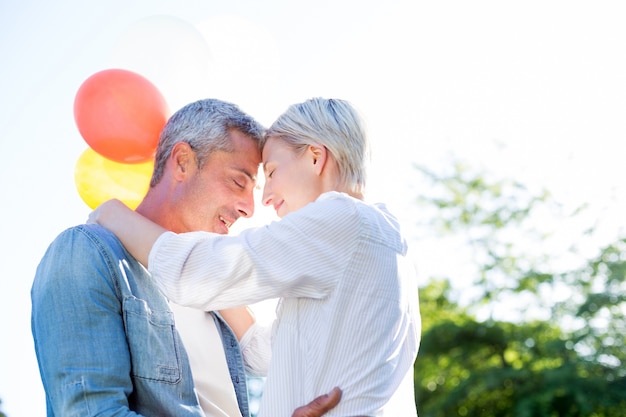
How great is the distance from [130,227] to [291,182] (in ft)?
1.72

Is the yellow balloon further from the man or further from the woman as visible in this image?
the woman

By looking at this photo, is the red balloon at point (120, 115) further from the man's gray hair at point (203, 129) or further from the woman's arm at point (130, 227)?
the woman's arm at point (130, 227)

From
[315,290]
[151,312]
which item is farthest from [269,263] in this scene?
[151,312]

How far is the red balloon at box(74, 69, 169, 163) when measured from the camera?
116 inches

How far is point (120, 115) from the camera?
2949 mm

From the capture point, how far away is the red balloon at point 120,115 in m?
Answer: 2.95

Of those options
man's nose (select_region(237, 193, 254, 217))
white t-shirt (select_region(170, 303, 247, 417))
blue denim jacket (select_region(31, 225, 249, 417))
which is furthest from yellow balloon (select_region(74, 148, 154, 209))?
blue denim jacket (select_region(31, 225, 249, 417))

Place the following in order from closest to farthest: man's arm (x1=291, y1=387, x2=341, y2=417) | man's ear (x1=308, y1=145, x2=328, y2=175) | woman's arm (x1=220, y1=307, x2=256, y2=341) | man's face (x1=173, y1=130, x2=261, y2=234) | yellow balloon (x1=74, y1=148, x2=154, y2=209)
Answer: man's arm (x1=291, y1=387, x2=341, y2=417)
man's ear (x1=308, y1=145, x2=328, y2=175)
man's face (x1=173, y1=130, x2=261, y2=234)
woman's arm (x1=220, y1=307, x2=256, y2=341)
yellow balloon (x1=74, y1=148, x2=154, y2=209)

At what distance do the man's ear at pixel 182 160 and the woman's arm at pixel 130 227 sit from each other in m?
0.37

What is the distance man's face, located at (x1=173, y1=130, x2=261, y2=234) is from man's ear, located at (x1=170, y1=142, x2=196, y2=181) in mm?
24

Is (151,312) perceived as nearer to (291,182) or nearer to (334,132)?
(291,182)

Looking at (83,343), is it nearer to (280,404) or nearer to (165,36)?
(280,404)

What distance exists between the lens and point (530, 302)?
1967cm

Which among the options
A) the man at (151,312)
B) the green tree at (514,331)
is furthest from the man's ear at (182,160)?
the green tree at (514,331)
